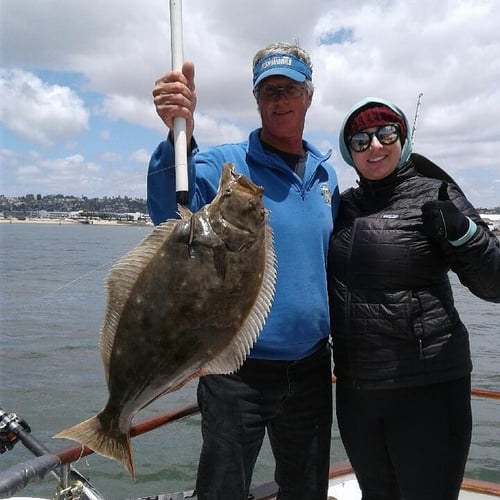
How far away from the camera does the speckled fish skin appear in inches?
92.2

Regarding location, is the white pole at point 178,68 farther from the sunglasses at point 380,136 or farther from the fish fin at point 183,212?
the sunglasses at point 380,136

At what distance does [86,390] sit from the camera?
13117 mm

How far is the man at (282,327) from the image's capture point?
310 cm

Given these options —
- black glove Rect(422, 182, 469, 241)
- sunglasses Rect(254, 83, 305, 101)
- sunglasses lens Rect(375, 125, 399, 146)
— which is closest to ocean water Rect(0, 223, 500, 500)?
sunglasses Rect(254, 83, 305, 101)

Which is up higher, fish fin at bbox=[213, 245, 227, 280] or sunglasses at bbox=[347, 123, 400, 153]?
sunglasses at bbox=[347, 123, 400, 153]

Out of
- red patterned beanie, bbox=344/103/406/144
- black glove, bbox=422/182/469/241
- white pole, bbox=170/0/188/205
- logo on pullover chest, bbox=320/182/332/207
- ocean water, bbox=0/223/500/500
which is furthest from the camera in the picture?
ocean water, bbox=0/223/500/500

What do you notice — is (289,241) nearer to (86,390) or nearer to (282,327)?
(282,327)

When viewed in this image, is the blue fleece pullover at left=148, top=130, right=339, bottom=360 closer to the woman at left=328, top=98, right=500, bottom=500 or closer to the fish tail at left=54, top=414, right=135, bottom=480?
the woman at left=328, top=98, right=500, bottom=500

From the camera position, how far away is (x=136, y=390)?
2357 millimetres

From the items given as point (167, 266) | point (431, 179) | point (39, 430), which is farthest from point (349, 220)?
point (39, 430)

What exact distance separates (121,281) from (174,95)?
33.5 inches

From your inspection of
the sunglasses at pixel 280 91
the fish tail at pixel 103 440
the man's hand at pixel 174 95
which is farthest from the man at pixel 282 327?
the fish tail at pixel 103 440

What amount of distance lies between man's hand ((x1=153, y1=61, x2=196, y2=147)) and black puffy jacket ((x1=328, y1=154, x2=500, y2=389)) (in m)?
1.33

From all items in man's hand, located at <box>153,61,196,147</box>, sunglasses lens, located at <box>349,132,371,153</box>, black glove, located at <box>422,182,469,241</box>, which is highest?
man's hand, located at <box>153,61,196,147</box>
